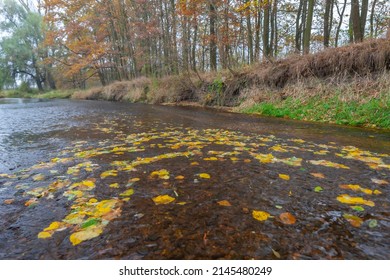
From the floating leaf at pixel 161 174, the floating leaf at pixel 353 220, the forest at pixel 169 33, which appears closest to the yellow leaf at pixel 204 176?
the floating leaf at pixel 161 174

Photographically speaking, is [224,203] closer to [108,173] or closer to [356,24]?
[108,173]

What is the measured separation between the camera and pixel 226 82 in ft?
Result: 38.8

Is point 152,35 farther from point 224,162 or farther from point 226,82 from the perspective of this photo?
point 224,162

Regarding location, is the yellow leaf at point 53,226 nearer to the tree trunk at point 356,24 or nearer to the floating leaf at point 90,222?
the floating leaf at point 90,222

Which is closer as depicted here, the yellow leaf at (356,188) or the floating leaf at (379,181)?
the yellow leaf at (356,188)

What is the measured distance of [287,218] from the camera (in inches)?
69.4

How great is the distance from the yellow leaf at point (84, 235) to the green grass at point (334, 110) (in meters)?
6.68

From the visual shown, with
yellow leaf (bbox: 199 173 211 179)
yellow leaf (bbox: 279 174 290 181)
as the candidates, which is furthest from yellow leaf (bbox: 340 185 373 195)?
yellow leaf (bbox: 199 173 211 179)

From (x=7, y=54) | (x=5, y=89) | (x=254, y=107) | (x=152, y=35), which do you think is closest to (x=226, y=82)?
(x=254, y=107)

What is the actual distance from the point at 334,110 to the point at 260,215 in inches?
265

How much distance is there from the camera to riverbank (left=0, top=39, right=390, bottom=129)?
6.71m

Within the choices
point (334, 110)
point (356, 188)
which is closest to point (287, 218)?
point (356, 188)

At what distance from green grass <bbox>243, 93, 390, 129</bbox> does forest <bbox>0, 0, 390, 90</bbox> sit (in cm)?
274

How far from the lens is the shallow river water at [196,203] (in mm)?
1466
